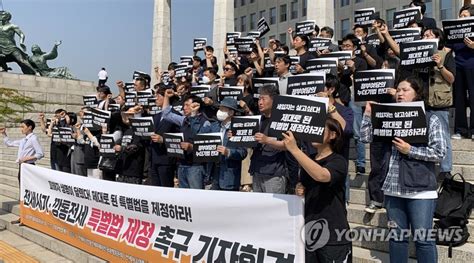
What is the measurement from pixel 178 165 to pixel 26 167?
3296mm

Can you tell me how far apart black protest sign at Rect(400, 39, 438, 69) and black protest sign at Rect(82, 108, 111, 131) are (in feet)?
15.6

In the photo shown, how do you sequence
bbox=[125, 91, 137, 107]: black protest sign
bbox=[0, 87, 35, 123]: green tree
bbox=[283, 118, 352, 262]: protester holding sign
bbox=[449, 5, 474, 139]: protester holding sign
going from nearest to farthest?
bbox=[283, 118, 352, 262]: protester holding sign → bbox=[449, 5, 474, 139]: protester holding sign → bbox=[125, 91, 137, 107]: black protest sign → bbox=[0, 87, 35, 123]: green tree

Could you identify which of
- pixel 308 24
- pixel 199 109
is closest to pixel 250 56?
pixel 308 24

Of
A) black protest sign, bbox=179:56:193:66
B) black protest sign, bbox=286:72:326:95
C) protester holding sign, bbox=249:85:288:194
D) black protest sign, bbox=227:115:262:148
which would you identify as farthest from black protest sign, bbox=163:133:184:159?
black protest sign, bbox=179:56:193:66

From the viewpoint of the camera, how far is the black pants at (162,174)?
23.7 feet

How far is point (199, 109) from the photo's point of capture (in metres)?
7.03

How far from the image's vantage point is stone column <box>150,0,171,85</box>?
102 ft

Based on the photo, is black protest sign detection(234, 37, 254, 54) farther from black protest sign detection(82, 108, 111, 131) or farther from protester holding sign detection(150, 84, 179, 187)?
protester holding sign detection(150, 84, 179, 187)

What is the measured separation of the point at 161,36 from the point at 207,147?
1042 inches

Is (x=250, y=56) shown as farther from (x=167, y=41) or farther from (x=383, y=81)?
(x=167, y=41)

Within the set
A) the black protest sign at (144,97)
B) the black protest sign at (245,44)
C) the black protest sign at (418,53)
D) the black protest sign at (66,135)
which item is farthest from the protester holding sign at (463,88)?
the black protest sign at (66,135)

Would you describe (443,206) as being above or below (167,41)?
below

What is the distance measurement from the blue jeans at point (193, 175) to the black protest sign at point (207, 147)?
1.97ft

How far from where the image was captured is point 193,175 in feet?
21.6
